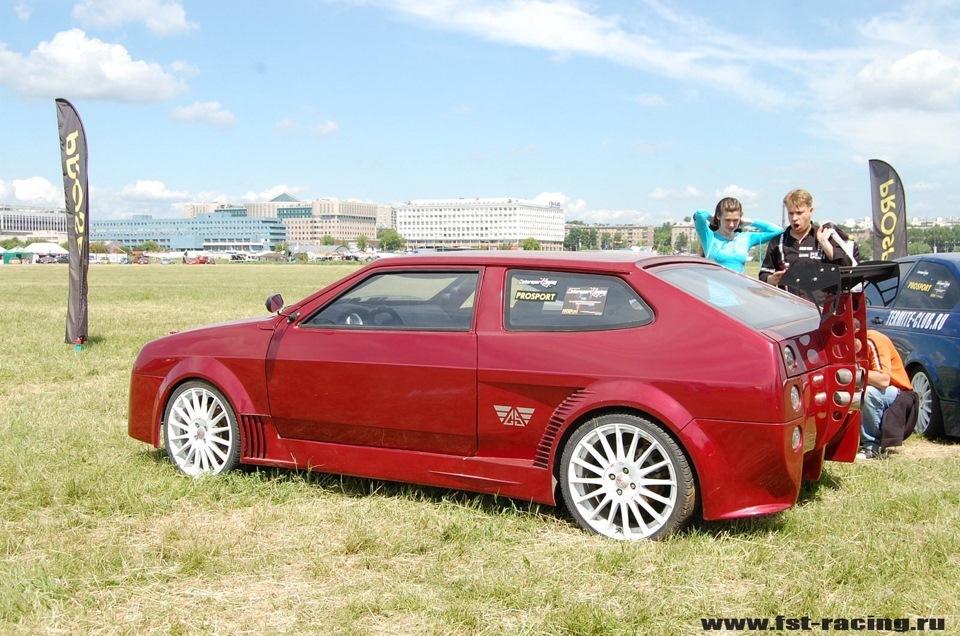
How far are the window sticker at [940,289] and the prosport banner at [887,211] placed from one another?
6.67 metres

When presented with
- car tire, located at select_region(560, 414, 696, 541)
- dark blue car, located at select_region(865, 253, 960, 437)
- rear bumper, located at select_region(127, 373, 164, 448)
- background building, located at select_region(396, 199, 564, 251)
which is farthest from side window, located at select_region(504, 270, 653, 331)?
background building, located at select_region(396, 199, 564, 251)

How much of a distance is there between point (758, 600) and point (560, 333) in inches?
63.3

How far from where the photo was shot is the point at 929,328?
22.5 ft

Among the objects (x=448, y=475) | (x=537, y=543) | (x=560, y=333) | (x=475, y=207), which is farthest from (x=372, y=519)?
(x=475, y=207)

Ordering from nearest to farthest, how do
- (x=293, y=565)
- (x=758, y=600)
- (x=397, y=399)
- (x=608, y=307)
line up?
(x=758, y=600), (x=293, y=565), (x=608, y=307), (x=397, y=399)

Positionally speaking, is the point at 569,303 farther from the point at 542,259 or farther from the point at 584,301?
the point at 542,259

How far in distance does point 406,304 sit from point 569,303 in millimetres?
1023

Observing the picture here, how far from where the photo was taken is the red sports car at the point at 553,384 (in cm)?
421

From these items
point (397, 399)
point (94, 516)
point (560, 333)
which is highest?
point (560, 333)

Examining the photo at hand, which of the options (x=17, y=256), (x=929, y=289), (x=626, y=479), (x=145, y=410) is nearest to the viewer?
(x=626, y=479)

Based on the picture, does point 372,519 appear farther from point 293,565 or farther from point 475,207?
point 475,207

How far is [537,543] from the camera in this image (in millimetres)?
4438

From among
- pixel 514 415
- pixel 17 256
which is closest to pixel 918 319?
pixel 514 415

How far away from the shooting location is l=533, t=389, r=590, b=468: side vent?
4480 millimetres
